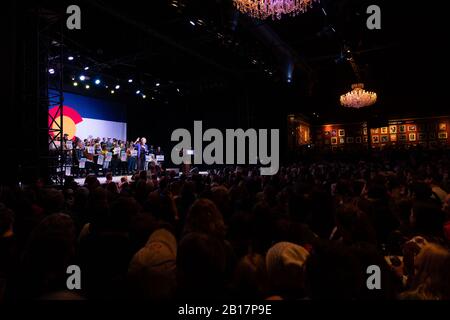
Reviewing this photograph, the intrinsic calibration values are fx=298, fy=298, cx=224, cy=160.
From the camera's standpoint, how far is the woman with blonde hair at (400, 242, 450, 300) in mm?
1371

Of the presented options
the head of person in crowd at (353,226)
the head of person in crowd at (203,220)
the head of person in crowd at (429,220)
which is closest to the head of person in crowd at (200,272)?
the head of person in crowd at (203,220)

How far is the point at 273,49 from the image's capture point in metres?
10.6

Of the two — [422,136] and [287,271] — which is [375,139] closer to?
[422,136]

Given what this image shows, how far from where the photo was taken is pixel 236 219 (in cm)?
190

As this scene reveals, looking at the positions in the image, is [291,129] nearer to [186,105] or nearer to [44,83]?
[186,105]

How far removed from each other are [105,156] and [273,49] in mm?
7382

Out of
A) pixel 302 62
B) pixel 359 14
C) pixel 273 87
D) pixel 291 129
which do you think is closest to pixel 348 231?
pixel 359 14

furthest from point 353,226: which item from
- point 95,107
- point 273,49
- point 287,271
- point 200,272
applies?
point 95,107

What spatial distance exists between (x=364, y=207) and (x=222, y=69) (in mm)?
10773

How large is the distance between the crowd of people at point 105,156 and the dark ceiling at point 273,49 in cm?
284

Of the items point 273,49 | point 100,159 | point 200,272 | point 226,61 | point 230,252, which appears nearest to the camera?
point 200,272

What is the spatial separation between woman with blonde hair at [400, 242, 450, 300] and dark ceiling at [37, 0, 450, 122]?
6126mm

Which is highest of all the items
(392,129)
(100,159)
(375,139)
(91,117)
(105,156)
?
(91,117)

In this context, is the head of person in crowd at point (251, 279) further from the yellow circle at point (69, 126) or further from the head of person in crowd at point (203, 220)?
the yellow circle at point (69, 126)
